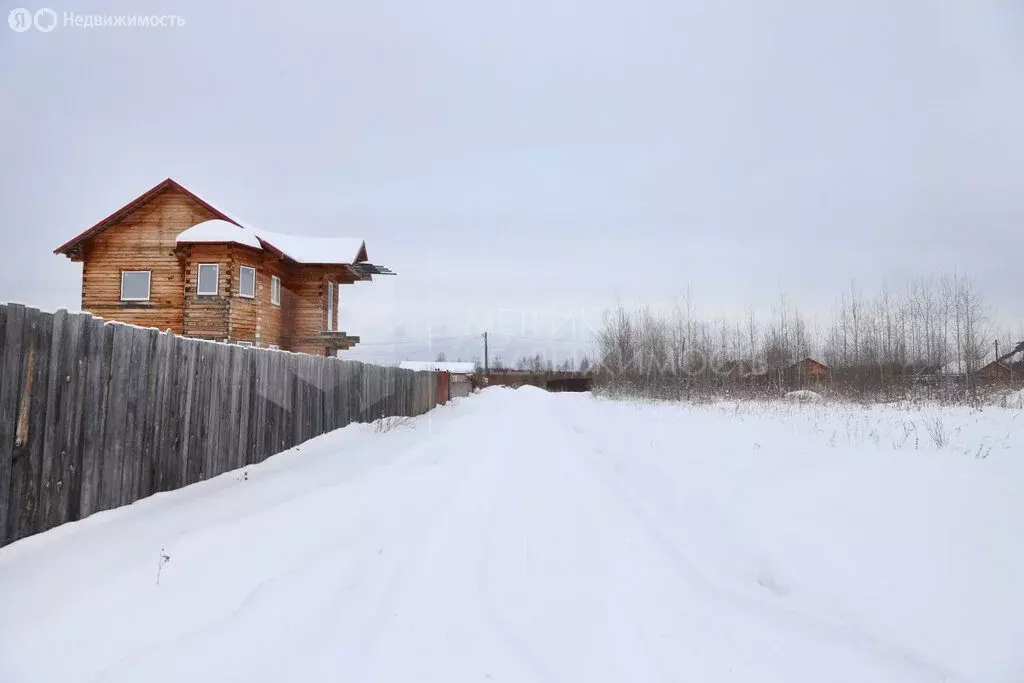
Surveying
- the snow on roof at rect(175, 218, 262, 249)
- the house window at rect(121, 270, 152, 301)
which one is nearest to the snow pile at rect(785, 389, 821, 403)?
the snow on roof at rect(175, 218, 262, 249)

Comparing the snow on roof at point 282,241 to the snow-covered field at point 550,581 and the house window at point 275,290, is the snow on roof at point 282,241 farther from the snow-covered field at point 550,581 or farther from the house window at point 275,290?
the snow-covered field at point 550,581

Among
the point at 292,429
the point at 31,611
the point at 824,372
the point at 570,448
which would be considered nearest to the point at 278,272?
the point at 292,429

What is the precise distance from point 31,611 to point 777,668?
→ 13.3ft

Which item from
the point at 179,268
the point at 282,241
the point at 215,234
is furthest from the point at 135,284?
the point at 282,241

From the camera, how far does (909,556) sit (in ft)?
10.8

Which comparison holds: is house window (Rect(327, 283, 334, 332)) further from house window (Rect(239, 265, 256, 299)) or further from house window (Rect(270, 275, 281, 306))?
house window (Rect(239, 265, 256, 299))

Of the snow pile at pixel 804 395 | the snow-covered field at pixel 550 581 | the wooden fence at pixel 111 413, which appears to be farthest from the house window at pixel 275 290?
the snow pile at pixel 804 395

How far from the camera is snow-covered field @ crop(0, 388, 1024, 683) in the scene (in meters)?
2.40

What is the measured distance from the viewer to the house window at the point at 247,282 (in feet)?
62.4

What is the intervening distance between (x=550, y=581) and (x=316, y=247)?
23927mm

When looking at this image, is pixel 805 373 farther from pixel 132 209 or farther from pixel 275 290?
pixel 132 209

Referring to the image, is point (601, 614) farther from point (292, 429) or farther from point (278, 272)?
point (278, 272)

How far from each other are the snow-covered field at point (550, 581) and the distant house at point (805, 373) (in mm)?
19251

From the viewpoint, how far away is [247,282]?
19.3m
